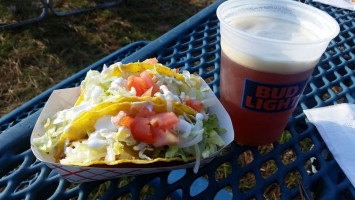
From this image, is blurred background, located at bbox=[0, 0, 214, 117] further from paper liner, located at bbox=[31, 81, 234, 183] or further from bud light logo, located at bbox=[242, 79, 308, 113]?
bud light logo, located at bbox=[242, 79, 308, 113]

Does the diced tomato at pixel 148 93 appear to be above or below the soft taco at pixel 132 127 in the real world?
above

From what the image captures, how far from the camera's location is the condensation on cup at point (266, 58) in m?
0.72

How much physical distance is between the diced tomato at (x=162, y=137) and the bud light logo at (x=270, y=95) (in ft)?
0.68

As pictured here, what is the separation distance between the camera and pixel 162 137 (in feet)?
2.36

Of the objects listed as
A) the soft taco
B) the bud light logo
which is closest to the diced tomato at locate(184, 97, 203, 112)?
the soft taco

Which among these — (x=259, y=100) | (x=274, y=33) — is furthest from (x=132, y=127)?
(x=274, y=33)

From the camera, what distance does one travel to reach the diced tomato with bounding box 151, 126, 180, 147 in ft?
2.35

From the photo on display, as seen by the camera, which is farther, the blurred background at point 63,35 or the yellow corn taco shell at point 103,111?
the blurred background at point 63,35

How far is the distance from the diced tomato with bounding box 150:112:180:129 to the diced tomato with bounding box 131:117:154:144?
2cm

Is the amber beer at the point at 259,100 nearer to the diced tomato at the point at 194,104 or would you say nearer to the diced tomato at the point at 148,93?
the diced tomato at the point at 194,104

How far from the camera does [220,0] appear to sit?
5.26 feet

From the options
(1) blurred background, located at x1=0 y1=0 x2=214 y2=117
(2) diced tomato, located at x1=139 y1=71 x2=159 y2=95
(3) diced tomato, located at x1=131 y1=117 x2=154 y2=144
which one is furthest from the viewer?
(1) blurred background, located at x1=0 y1=0 x2=214 y2=117

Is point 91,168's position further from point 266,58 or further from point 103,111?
point 266,58

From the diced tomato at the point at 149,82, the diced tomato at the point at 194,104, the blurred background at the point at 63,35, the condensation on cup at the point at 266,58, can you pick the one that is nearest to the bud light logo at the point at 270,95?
the condensation on cup at the point at 266,58
